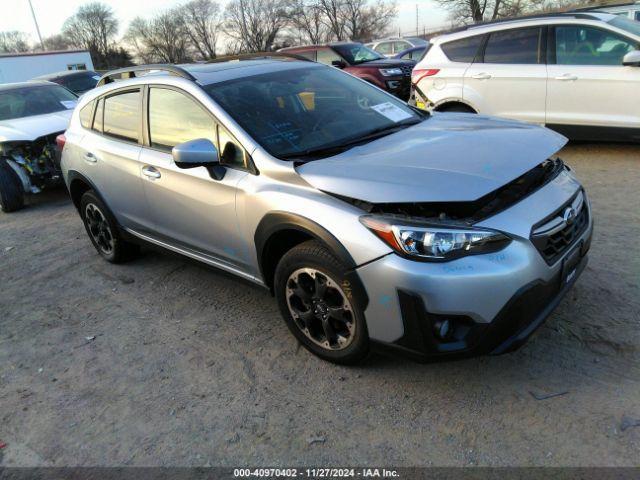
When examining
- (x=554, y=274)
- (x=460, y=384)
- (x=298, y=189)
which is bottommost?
(x=460, y=384)

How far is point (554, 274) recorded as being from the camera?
8.45 ft

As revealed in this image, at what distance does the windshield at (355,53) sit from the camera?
1236cm

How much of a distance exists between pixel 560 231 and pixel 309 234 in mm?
1283

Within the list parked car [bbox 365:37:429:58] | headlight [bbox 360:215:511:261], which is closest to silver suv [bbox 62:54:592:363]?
headlight [bbox 360:215:511:261]

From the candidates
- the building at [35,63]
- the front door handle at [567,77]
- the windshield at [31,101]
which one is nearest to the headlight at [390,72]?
the front door handle at [567,77]

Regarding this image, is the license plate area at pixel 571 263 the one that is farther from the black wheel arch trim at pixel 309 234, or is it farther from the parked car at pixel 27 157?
the parked car at pixel 27 157

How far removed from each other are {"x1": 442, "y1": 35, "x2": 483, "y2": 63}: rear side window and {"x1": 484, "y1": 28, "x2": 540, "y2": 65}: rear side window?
0.53 feet

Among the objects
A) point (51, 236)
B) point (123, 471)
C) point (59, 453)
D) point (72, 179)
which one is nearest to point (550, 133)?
point (123, 471)

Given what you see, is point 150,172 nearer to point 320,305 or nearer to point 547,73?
point 320,305

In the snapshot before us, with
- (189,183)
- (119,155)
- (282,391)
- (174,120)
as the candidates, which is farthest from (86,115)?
(282,391)

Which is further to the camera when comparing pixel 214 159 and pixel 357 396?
pixel 214 159

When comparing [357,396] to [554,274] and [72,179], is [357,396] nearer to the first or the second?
[554,274]

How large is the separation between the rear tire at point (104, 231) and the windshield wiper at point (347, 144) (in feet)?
7.42

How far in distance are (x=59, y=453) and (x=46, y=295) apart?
2198mm
